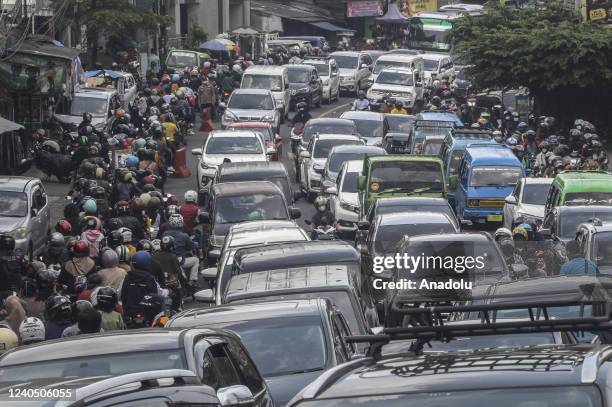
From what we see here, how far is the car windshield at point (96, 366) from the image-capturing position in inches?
312

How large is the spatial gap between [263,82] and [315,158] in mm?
13428

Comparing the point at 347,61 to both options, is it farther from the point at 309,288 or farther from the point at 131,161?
the point at 309,288

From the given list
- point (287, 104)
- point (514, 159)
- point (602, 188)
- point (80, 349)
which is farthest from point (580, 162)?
point (80, 349)

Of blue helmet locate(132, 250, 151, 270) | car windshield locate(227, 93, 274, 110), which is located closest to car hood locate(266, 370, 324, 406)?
blue helmet locate(132, 250, 151, 270)

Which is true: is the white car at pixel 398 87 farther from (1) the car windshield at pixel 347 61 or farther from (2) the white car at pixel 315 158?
(2) the white car at pixel 315 158

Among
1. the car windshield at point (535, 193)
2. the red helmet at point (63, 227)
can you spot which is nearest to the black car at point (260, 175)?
the car windshield at point (535, 193)

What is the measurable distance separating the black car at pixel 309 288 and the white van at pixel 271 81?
33055mm

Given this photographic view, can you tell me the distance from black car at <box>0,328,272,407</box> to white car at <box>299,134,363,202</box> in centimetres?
2495

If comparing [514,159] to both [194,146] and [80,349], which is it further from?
[80,349]

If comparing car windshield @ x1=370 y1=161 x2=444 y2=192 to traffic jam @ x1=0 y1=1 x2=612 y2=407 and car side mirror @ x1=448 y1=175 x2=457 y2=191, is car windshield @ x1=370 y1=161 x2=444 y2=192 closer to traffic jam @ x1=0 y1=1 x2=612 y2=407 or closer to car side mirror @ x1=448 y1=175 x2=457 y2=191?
traffic jam @ x1=0 y1=1 x2=612 y2=407

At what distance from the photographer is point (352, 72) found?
2341 inches

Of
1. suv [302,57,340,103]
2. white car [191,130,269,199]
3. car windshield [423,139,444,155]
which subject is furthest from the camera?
suv [302,57,340,103]

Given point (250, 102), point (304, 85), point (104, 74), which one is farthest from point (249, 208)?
point (304, 85)

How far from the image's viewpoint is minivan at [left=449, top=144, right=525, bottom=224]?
99.5 feet
